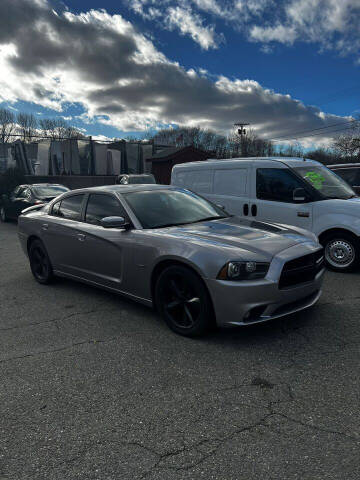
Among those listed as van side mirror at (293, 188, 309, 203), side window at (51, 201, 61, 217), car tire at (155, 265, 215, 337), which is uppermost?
van side mirror at (293, 188, 309, 203)

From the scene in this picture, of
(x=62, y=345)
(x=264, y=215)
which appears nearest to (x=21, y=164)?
(x=264, y=215)

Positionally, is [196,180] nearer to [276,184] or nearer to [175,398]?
[276,184]

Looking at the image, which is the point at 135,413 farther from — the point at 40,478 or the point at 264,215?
the point at 264,215

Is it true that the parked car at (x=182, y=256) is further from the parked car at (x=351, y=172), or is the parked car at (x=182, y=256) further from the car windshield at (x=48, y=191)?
the car windshield at (x=48, y=191)

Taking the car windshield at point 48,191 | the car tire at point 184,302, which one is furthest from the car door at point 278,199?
the car windshield at point 48,191

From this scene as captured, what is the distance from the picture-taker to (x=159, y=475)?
202 centimetres

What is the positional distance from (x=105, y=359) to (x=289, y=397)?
5.11ft

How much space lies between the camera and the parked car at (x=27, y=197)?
42.1ft

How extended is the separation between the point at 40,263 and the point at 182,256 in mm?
3123

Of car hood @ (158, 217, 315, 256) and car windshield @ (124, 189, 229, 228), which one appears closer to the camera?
car hood @ (158, 217, 315, 256)

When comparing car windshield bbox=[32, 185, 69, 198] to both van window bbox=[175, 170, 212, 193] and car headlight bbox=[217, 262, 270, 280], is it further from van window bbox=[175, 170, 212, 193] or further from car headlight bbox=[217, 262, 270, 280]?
car headlight bbox=[217, 262, 270, 280]

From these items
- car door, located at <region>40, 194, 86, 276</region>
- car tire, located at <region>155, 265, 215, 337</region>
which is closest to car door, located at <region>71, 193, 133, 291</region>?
car door, located at <region>40, 194, 86, 276</region>

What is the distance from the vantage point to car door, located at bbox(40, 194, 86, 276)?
5.09 m

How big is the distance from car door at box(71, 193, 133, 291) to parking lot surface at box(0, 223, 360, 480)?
486 millimetres
